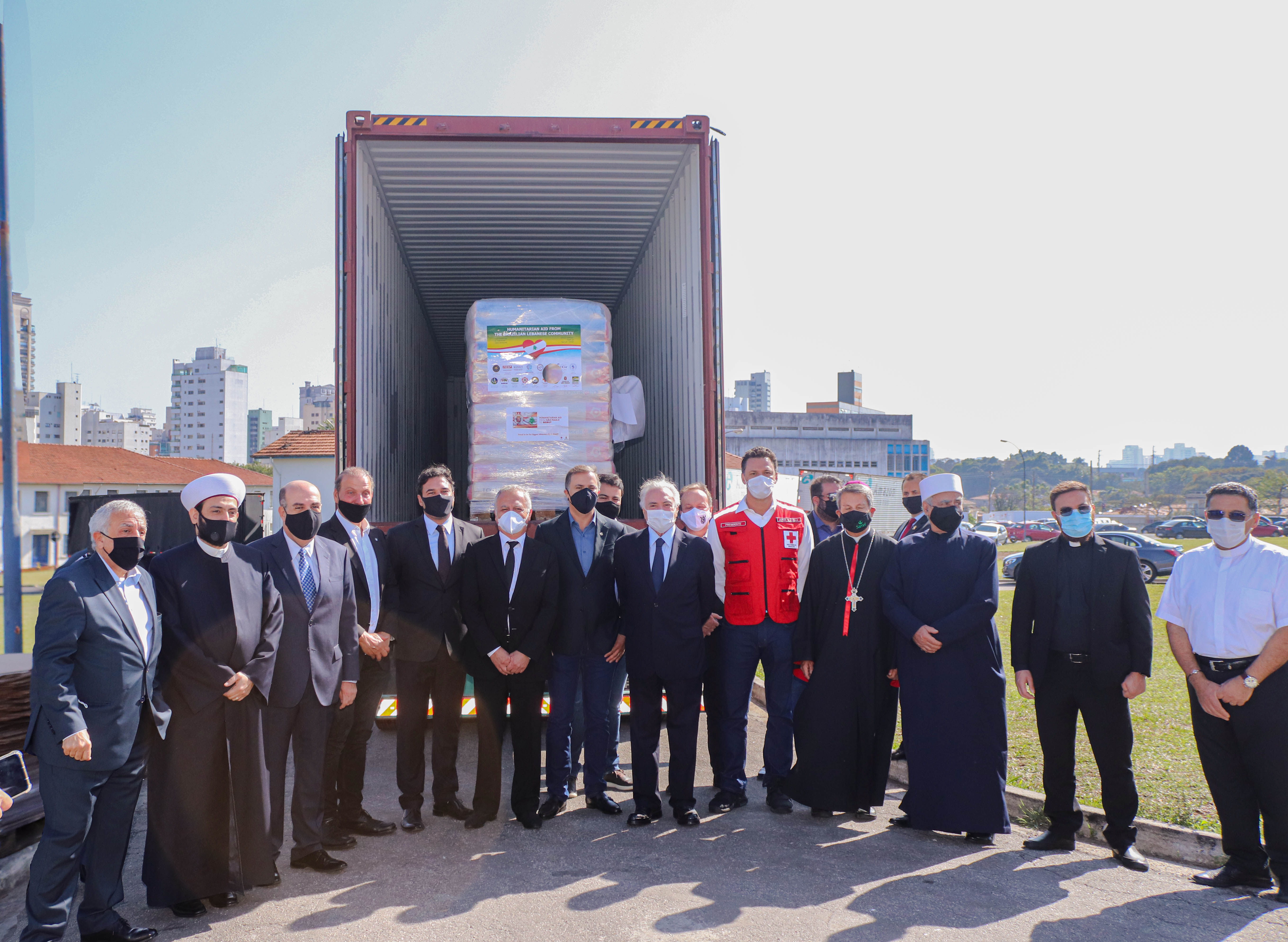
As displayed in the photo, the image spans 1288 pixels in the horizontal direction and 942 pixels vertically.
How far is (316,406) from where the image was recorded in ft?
378

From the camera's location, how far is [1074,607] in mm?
4461

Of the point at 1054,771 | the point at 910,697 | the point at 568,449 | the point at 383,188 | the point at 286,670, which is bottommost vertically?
the point at 1054,771

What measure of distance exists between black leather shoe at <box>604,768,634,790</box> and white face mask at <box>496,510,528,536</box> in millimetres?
1735

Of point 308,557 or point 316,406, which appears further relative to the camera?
point 316,406

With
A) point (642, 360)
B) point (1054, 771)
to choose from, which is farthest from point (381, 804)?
point (642, 360)

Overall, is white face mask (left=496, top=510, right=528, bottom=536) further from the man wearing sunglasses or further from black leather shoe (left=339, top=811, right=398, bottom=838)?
the man wearing sunglasses

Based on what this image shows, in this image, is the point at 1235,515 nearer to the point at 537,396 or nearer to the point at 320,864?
the point at 320,864

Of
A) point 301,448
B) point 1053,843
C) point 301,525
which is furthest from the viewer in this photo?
point 301,448

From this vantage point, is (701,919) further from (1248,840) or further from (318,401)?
(318,401)

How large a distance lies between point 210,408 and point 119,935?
5902 inches

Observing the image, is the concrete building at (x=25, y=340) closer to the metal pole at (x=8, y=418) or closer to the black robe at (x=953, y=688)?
the metal pole at (x=8, y=418)

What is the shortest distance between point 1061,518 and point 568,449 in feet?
12.2

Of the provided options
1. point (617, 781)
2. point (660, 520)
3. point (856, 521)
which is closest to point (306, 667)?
point (660, 520)

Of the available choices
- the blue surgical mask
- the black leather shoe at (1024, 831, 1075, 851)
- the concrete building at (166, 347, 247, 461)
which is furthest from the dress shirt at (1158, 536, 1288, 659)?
the concrete building at (166, 347, 247, 461)
